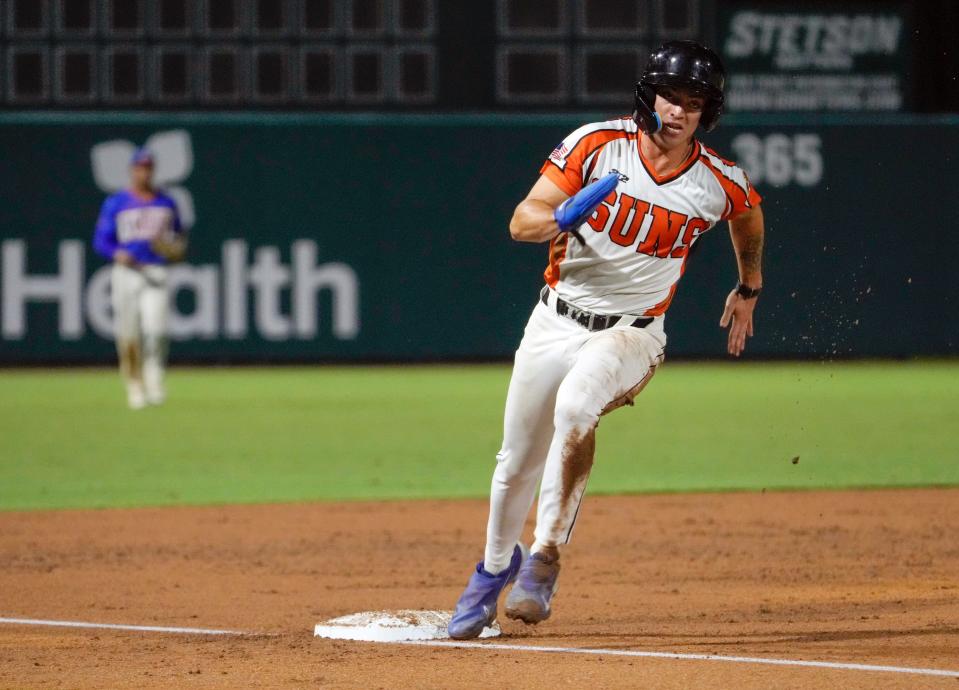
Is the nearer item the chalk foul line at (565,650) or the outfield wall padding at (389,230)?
the chalk foul line at (565,650)

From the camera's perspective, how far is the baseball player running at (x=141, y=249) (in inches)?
527

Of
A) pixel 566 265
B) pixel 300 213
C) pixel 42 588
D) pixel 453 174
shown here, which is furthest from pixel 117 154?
pixel 566 265

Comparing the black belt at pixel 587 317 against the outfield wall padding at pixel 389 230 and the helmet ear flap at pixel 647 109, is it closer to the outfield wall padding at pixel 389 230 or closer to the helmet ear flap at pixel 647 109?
the helmet ear flap at pixel 647 109

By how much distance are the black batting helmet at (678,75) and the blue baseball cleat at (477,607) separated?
5.06 feet

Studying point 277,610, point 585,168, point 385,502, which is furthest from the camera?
point 385,502

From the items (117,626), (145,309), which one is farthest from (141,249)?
(117,626)

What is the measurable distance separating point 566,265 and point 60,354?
1253 cm

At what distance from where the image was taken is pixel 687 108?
5.21 meters

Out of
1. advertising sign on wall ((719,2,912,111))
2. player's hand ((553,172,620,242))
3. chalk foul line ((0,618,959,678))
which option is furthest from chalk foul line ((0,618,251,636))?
advertising sign on wall ((719,2,912,111))

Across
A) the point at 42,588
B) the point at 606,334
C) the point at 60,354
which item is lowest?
the point at 60,354

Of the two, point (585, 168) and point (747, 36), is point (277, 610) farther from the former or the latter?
point (747, 36)

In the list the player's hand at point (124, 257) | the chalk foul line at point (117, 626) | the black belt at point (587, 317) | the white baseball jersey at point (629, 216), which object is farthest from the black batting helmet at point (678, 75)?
the player's hand at point (124, 257)

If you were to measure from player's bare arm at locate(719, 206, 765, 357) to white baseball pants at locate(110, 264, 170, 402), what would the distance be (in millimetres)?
8288

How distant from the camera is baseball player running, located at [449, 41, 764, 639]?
508cm
